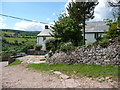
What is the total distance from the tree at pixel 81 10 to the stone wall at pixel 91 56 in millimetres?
4136

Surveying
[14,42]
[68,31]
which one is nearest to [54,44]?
[68,31]

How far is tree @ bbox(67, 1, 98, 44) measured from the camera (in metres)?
10.1

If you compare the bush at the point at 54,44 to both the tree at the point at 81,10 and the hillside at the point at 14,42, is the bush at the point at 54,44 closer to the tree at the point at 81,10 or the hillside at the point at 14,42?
the tree at the point at 81,10

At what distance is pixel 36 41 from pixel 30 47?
11.5ft

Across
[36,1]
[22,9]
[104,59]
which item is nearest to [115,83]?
[104,59]

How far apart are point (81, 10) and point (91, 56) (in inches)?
Result: 196

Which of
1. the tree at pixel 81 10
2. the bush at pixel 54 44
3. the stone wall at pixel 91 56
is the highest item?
the tree at pixel 81 10

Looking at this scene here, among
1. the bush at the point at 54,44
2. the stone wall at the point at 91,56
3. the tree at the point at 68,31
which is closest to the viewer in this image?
the stone wall at the point at 91,56

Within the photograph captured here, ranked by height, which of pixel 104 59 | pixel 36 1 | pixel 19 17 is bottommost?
pixel 104 59

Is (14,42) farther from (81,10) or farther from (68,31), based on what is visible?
(81,10)

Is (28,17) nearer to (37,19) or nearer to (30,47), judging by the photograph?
(37,19)

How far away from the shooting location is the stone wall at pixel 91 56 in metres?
6.51

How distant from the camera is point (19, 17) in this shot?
33.2 feet

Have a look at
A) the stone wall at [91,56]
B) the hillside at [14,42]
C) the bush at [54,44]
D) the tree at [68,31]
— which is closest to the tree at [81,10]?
the tree at [68,31]
